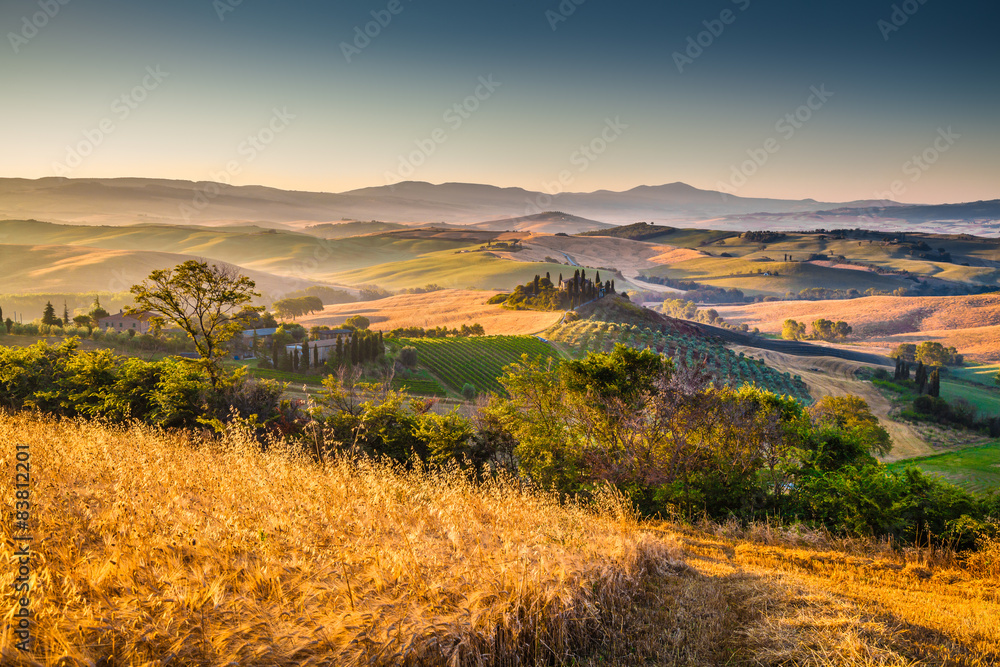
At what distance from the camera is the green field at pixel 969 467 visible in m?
44.9

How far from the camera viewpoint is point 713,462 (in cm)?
1373

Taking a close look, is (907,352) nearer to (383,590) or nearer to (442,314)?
(442,314)

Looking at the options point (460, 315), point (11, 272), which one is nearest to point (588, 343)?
point (460, 315)

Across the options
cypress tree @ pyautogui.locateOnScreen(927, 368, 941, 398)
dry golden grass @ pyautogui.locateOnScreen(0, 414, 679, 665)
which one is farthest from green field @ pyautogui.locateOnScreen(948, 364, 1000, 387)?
dry golden grass @ pyautogui.locateOnScreen(0, 414, 679, 665)

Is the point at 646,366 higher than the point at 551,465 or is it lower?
higher

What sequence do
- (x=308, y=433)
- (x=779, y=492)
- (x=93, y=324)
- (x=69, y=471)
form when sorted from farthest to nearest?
(x=93, y=324) < (x=308, y=433) < (x=779, y=492) < (x=69, y=471)

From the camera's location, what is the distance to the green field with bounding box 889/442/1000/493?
4489 centimetres

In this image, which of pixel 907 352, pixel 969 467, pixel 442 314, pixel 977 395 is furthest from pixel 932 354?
pixel 442 314

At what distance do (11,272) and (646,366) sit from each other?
813ft

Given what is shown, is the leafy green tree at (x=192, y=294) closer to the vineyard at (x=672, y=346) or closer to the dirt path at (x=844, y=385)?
the vineyard at (x=672, y=346)

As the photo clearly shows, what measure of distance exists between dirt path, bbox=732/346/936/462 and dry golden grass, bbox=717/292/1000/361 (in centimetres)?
5742

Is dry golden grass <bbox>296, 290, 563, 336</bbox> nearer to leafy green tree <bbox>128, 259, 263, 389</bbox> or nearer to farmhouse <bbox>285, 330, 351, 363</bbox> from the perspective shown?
farmhouse <bbox>285, 330, 351, 363</bbox>

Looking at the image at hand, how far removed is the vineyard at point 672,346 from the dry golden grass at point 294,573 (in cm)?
7388

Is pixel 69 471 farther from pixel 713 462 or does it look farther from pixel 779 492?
pixel 779 492
